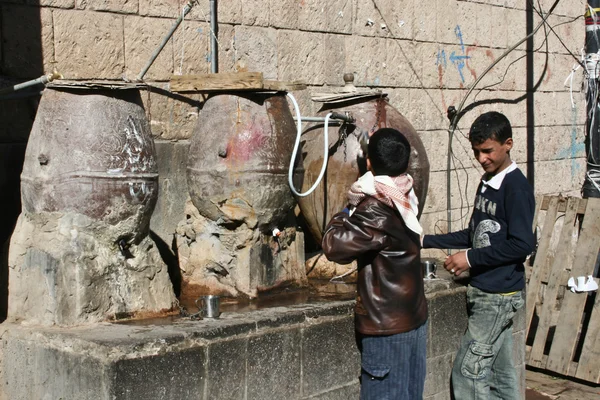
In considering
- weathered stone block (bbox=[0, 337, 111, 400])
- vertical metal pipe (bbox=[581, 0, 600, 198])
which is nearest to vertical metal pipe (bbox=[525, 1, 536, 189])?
vertical metal pipe (bbox=[581, 0, 600, 198])

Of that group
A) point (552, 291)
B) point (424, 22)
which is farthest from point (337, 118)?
point (424, 22)

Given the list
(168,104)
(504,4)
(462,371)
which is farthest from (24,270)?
(504,4)

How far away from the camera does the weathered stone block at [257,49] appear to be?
6.26 m

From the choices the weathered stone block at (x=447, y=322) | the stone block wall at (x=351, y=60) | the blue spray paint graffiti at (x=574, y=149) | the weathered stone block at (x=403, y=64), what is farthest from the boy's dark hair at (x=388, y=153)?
the blue spray paint graffiti at (x=574, y=149)

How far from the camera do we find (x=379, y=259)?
3.92 meters

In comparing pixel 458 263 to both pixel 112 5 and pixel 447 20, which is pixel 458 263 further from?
pixel 447 20

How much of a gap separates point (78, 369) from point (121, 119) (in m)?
1.32

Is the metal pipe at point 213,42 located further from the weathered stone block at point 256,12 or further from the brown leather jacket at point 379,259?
the brown leather jacket at point 379,259

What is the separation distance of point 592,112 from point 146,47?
4299 millimetres

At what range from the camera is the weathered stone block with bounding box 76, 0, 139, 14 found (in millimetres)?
5219

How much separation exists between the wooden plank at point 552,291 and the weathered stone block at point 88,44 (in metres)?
3.84

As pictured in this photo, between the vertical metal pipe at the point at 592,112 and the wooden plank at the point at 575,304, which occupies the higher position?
the vertical metal pipe at the point at 592,112

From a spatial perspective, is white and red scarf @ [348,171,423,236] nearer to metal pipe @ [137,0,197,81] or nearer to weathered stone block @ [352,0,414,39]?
metal pipe @ [137,0,197,81]

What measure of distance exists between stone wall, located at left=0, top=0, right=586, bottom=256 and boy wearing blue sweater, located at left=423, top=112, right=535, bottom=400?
166cm
